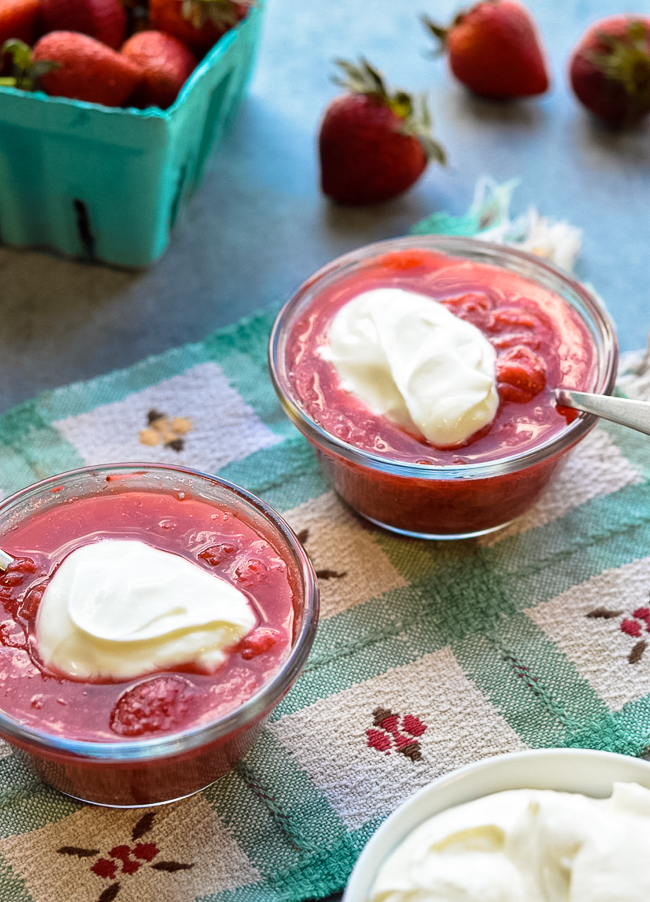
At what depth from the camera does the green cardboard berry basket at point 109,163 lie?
195 centimetres

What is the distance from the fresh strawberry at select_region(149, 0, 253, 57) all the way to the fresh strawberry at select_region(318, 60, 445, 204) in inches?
11.6

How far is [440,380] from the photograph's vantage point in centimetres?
164

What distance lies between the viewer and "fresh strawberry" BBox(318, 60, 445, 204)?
2297 mm

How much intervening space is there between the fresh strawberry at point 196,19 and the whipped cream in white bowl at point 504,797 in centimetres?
170

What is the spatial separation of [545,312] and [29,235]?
1195 millimetres

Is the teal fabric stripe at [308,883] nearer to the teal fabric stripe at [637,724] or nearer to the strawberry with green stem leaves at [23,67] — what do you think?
the teal fabric stripe at [637,724]

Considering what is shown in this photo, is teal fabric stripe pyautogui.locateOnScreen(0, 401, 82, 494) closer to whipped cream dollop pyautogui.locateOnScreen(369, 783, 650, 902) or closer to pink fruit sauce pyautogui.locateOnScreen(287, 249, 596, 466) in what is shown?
pink fruit sauce pyautogui.locateOnScreen(287, 249, 596, 466)

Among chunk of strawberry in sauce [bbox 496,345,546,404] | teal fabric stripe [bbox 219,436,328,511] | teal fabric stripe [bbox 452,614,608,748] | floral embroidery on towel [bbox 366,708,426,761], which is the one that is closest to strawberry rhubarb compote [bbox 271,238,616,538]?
chunk of strawberry in sauce [bbox 496,345,546,404]

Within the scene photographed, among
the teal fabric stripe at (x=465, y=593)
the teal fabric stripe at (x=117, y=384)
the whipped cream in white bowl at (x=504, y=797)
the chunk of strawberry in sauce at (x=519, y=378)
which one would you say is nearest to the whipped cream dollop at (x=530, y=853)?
the whipped cream in white bowl at (x=504, y=797)

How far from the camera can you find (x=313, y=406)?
169cm

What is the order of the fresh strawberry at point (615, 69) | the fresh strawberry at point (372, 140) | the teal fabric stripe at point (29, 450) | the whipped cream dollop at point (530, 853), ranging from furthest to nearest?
the fresh strawberry at point (615, 69), the fresh strawberry at point (372, 140), the teal fabric stripe at point (29, 450), the whipped cream dollop at point (530, 853)

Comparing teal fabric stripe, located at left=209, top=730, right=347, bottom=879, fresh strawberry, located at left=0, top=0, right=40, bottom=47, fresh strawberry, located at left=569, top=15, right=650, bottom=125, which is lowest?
teal fabric stripe, located at left=209, top=730, right=347, bottom=879

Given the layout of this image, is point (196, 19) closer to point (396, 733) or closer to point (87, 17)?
point (87, 17)

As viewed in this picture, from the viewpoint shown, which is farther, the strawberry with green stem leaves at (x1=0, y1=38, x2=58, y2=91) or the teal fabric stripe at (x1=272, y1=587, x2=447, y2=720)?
the strawberry with green stem leaves at (x1=0, y1=38, x2=58, y2=91)
